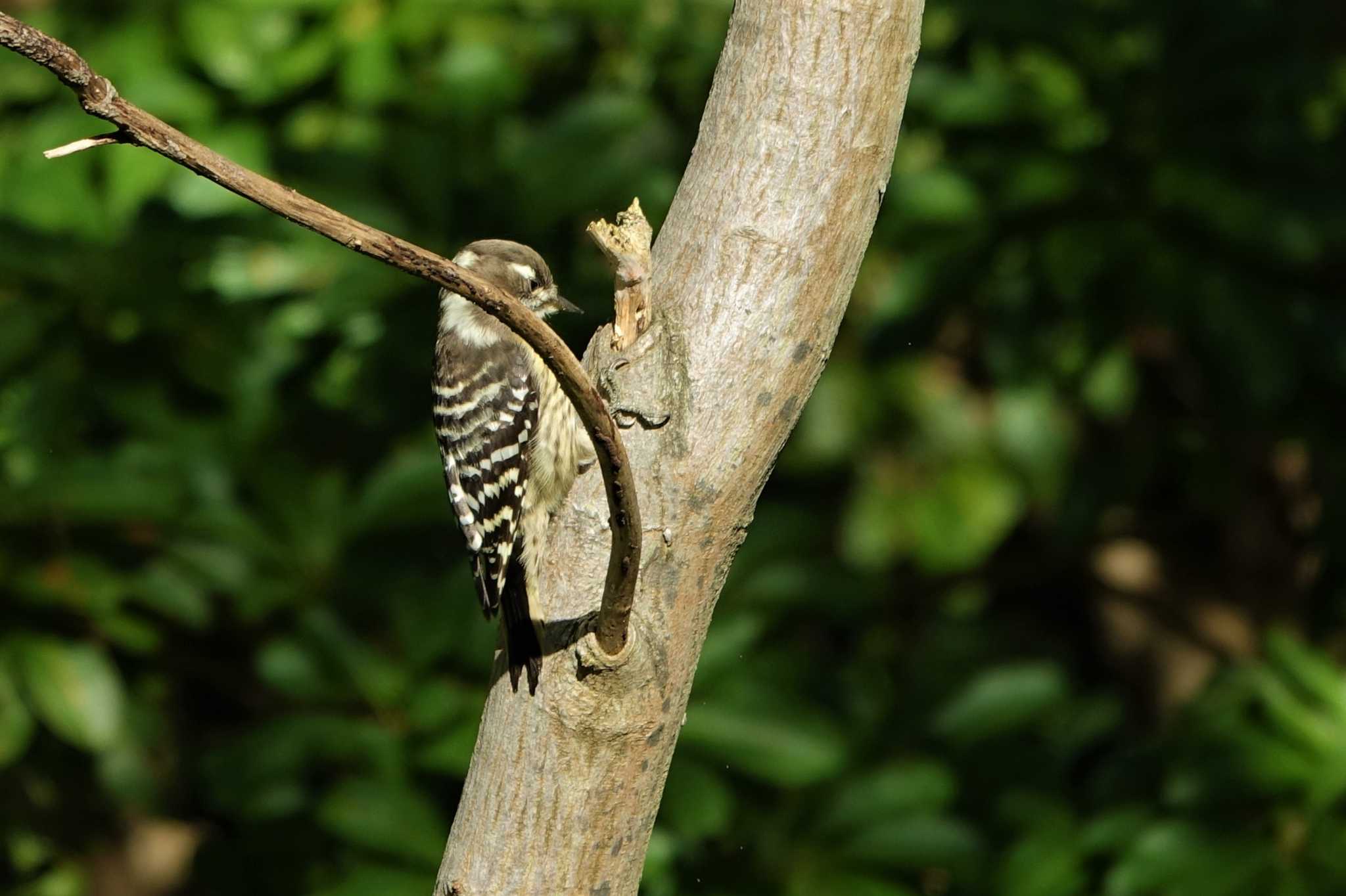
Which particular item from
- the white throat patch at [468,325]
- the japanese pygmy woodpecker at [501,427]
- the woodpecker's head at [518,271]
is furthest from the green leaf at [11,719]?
the woodpecker's head at [518,271]

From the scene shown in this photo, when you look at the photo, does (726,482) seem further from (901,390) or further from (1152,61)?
(1152,61)

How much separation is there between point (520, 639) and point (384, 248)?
89cm

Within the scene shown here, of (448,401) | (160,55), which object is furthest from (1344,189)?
(160,55)

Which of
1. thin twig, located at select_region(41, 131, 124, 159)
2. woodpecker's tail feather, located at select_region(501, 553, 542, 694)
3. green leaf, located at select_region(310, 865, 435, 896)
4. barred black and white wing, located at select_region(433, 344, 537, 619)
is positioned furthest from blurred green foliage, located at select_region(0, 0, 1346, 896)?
thin twig, located at select_region(41, 131, 124, 159)

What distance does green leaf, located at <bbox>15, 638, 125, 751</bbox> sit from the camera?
3682mm

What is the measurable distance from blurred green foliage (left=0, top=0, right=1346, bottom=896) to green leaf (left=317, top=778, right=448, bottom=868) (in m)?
0.01

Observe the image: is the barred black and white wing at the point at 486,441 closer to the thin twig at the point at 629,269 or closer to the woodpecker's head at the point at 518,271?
the woodpecker's head at the point at 518,271

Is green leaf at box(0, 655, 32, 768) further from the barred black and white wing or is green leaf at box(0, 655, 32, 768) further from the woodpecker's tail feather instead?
the woodpecker's tail feather

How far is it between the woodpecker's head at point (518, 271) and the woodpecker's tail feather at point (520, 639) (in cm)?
91

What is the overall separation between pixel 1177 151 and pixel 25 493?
3.15 meters

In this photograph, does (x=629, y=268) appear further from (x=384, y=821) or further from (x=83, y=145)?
(x=384, y=821)

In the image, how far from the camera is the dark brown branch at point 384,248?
1533mm

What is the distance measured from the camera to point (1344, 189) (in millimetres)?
4004

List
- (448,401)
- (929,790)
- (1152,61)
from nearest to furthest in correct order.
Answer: (448,401), (929,790), (1152,61)
